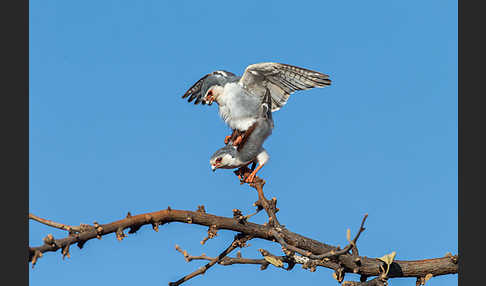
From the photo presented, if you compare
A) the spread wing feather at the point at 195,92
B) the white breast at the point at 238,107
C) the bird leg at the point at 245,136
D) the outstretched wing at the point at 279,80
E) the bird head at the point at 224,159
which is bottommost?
the bird head at the point at 224,159

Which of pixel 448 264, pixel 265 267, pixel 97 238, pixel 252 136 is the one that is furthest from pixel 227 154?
pixel 448 264

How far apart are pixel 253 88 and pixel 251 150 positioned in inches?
40.6

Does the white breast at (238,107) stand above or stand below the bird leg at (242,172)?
above

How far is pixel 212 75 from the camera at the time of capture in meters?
10.8

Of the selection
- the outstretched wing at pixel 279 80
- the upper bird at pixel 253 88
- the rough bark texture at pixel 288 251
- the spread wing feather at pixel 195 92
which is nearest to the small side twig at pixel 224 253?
the rough bark texture at pixel 288 251

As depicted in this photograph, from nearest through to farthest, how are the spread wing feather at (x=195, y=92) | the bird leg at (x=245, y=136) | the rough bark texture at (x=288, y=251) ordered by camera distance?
the rough bark texture at (x=288, y=251) → the bird leg at (x=245, y=136) → the spread wing feather at (x=195, y=92)

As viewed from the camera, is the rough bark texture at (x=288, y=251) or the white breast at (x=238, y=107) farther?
the white breast at (x=238, y=107)

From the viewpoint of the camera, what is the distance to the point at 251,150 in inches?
394

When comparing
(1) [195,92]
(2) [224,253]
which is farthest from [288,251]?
(1) [195,92]

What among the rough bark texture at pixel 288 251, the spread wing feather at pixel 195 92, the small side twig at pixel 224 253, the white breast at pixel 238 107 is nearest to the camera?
the rough bark texture at pixel 288 251

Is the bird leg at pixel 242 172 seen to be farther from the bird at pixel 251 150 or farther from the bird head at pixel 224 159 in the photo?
the bird head at pixel 224 159

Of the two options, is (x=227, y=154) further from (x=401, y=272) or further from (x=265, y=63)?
(x=401, y=272)

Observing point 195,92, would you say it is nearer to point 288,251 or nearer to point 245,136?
point 245,136

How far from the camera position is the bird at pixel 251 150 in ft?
32.6
